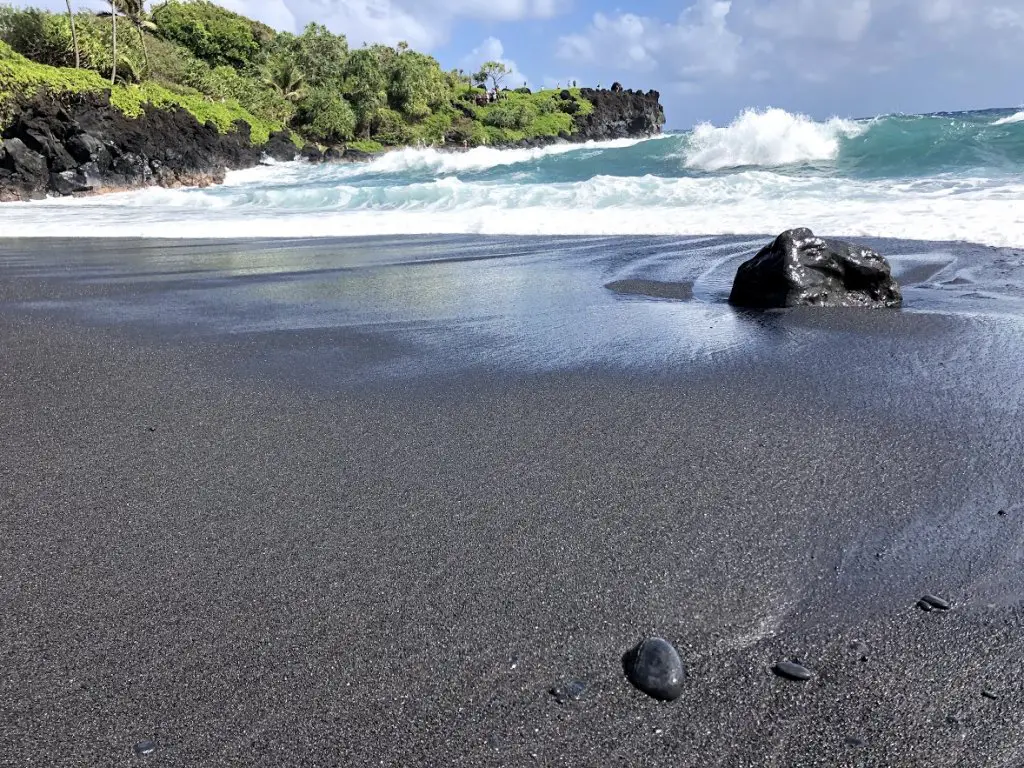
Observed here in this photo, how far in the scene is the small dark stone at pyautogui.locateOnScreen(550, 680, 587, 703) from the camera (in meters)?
1.53

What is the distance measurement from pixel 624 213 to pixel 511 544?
381 inches

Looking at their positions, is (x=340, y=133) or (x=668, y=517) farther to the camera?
(x=340, y=133)

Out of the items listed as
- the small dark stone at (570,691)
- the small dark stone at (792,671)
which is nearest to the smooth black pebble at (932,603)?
the small dark stone at (792,671)

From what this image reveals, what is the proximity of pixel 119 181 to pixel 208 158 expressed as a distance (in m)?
5.09

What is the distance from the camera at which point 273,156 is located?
35.2 meters

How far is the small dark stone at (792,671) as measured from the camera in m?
1.56

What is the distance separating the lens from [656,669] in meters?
1.57

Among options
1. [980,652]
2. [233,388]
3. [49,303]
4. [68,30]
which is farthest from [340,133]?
[980,652]

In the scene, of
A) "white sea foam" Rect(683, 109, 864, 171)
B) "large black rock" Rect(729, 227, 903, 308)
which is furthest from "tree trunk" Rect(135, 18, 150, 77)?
"large black rock" Rect(729, 227, 903, 308)

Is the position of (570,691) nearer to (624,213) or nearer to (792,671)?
(792,671)

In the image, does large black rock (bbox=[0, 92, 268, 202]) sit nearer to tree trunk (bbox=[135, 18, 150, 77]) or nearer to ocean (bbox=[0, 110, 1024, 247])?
ocean (bbox=[0, 110, 1024, 247])

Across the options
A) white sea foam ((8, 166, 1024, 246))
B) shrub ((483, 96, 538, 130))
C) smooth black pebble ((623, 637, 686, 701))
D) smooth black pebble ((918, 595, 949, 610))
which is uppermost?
shrub ((483, 96, 538, 130))

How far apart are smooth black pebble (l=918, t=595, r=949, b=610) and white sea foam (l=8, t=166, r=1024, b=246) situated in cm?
667

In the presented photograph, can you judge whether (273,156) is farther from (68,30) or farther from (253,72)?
(253,72)
